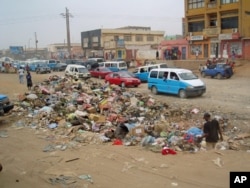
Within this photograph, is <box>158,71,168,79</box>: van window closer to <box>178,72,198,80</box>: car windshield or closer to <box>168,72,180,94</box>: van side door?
<box>168,72,180,94</box>: van side door

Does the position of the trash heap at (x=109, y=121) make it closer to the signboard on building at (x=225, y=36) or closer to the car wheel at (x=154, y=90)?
the car wheel at (x=154, y=90)

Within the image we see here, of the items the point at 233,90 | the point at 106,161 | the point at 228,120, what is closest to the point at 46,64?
the point at 233,90

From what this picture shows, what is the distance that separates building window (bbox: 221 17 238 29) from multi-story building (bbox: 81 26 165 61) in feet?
66.1

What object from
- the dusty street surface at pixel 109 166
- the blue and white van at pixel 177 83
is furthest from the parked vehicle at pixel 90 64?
the dusty street surface at pixel 109 166

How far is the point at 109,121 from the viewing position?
610 inches

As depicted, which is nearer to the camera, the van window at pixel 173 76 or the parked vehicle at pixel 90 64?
the van window at pixel 173 76

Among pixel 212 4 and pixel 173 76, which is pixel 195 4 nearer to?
pixel 212 4

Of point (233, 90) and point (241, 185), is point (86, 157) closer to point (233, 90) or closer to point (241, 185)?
point (241, 185)

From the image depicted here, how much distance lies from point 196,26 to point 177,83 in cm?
2699

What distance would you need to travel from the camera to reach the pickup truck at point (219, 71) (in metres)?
32.1

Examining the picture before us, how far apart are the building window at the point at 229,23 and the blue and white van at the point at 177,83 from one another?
20.9m

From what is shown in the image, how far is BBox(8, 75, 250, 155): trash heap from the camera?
38.7 ft

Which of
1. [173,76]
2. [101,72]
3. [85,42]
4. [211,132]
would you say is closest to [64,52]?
[85,42]

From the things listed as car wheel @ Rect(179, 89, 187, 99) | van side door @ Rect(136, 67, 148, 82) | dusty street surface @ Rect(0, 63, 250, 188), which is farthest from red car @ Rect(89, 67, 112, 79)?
dusty street surface @ Rect(0, 63, 250, 188)
